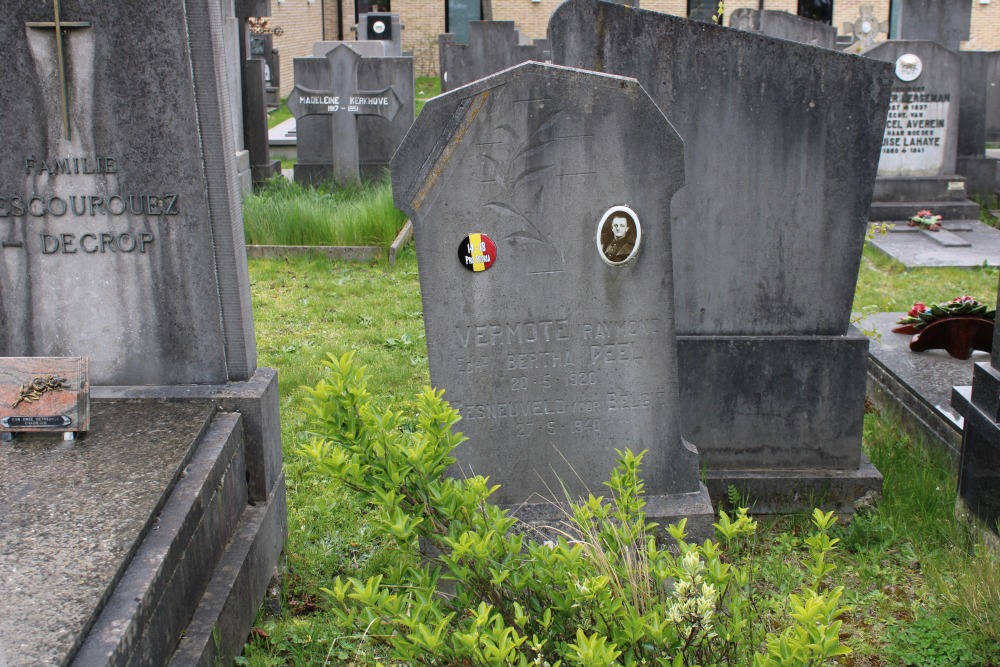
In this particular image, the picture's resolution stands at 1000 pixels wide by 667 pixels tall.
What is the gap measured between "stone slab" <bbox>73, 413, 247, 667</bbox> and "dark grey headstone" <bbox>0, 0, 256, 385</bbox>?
1.44 feet

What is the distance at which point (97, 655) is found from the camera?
234cm

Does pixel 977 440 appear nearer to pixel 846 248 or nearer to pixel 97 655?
pixel 846 248

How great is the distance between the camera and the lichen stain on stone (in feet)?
10.7

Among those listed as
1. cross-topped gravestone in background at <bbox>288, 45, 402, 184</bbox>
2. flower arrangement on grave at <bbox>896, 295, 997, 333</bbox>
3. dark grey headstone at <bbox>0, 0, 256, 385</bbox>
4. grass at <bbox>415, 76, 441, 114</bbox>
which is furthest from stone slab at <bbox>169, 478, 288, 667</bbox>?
grass at <bbox>415, 76, 441, 114</bbox>

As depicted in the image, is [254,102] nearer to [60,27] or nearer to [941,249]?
[941,249]

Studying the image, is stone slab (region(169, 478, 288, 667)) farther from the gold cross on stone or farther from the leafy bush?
the gold cross on stone

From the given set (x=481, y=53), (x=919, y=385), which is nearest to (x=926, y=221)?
(x=919, y=385)

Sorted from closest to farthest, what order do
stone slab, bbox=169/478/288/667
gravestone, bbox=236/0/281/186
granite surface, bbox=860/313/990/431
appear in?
stone slab, bbox=169/478/288/667 < granite surface, bbox=860/313/990/431 < gravestone, bbox=236/0/281/186

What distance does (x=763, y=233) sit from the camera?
4355mm

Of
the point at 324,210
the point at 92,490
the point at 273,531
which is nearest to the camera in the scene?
the point at 92,490

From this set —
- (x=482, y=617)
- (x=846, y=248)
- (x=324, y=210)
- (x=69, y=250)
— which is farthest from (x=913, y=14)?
(x=482, y=617)

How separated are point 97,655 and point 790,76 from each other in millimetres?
3347

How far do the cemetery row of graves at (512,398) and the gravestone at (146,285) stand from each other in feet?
0.04

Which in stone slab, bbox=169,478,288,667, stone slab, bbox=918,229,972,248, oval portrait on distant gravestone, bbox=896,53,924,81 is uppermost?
oval portrait on distant gravestone, bbox=896,53,924,81
